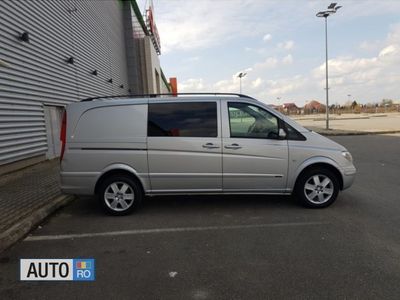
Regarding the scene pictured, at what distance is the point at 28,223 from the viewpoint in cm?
495

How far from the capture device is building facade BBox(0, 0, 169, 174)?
28.8ft

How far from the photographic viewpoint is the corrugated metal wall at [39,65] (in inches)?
344

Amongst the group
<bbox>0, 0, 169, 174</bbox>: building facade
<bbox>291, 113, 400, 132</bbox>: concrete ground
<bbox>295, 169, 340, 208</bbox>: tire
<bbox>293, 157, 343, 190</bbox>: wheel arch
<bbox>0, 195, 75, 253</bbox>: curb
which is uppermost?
<bbox>0, 0, 169, 174</bbox>: building facade

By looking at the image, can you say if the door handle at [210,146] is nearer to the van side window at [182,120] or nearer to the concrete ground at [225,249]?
the van side window at [182,120]

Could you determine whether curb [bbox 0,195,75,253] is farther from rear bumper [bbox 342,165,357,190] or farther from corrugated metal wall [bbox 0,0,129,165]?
rear bumper [bbox 342,165,357,190]

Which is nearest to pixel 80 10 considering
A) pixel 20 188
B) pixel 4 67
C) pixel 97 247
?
pixel 4 67

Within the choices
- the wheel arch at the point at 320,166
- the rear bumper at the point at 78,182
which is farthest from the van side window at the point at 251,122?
the rear bumper at the point at 78,182

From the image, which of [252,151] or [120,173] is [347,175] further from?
[120,173]

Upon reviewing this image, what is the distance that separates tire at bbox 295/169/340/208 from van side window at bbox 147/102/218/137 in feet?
5.43

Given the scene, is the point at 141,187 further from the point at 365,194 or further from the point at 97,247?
the point at 365,194

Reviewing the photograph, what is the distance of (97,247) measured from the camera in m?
4.30

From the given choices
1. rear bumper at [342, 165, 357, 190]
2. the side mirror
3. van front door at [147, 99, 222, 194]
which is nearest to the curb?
van front door at [147, 99, 222, 194]

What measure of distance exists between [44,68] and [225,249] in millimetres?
9346

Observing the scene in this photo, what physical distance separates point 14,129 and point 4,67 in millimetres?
1585
